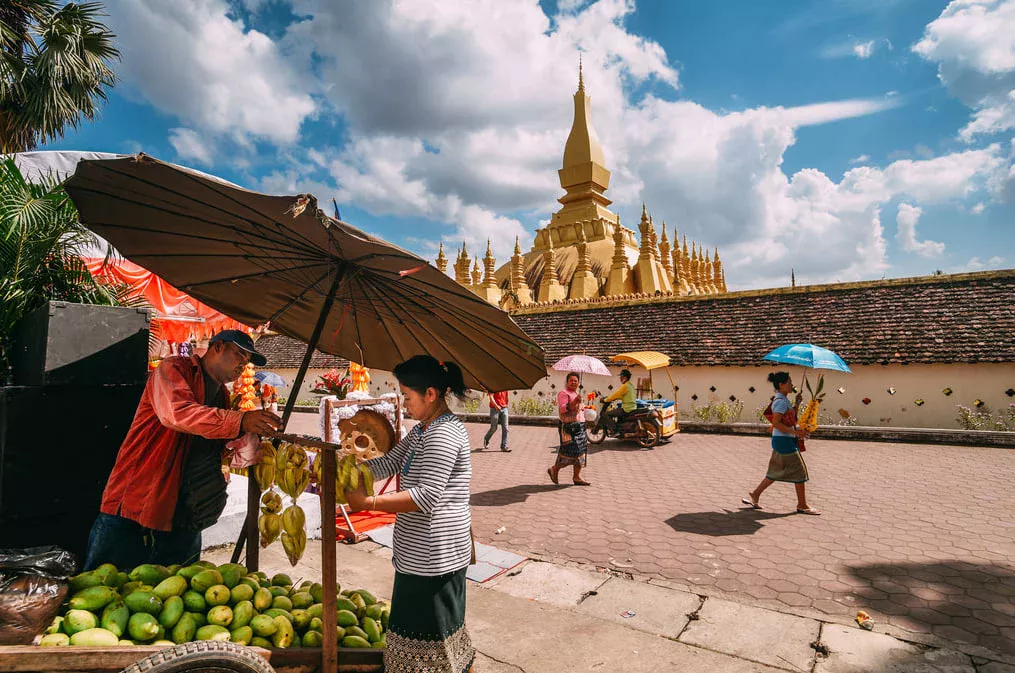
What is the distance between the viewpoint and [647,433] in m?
12.6

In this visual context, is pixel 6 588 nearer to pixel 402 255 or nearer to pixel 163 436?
pixel 163 436

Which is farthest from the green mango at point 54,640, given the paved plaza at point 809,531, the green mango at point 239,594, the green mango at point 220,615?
the paved plaza at point 809,531

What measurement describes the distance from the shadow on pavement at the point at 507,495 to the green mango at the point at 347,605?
485 centimetres

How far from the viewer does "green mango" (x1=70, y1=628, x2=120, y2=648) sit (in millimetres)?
1838

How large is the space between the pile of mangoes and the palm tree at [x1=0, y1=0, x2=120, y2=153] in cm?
1259

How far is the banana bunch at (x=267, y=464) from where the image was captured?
8.18ft

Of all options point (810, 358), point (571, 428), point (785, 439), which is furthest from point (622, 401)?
point (785, 439)

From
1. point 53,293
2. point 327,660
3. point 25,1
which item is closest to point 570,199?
point 25,1

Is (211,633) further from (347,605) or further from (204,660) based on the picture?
(347,605)

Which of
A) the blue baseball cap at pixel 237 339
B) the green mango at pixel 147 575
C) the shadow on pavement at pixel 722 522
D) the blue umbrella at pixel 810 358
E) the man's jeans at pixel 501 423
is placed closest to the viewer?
the green mango at pixel 147 575

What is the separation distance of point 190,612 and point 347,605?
74 cm

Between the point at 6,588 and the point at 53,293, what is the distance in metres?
3.81

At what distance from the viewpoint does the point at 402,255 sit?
202 centimetres

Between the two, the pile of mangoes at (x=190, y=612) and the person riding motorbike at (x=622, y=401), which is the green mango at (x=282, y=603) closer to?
the pile of mangoes at (x=190, y=612)
